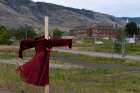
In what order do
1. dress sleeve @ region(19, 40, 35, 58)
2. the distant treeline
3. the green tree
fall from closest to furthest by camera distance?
1. dress sleeve @ region(19, 40, 35, 58)
2. the green tree
3. the distant treeline

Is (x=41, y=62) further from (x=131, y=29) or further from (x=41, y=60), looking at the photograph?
(x=131, y=29)

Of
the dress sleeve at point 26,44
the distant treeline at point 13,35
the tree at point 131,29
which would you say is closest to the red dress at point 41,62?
the dress sleeve at point 26,44

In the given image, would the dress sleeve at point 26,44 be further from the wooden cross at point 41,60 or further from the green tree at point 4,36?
the green tree at point 4,36

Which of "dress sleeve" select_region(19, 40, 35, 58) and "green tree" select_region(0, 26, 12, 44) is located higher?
"dress sleeve" select_region(19, 40, 35, 58)

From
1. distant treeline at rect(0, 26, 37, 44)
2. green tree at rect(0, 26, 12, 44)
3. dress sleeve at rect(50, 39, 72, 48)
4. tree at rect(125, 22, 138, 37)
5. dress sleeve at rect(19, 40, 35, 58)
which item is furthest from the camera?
tree at rect(125, 22, 138, 37)

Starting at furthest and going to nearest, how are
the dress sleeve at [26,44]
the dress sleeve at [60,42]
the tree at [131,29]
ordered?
the tree at [131,29]
the dress sleeve at [26,44]
the dress sleeve at [60,42]

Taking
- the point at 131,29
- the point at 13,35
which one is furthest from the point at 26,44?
the point at 131,29

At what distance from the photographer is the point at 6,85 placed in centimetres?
1728

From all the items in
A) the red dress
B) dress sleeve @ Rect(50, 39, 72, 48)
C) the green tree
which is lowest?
the green tree

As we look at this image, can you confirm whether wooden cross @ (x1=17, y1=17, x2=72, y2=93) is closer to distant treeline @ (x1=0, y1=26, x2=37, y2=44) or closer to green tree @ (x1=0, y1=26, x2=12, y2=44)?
distant treeline @ (x1=0, y1=26, x2=37, y2=44)

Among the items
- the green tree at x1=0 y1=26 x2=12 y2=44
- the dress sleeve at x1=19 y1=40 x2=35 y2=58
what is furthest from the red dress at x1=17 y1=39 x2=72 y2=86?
the green tree at x1=0 y1=26 x2=12 y2=44

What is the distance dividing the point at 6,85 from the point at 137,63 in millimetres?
38370

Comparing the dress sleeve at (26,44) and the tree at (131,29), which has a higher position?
the dress sleeve at (26,44)

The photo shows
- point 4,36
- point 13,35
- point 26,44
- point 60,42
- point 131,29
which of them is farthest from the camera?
point 131,29
